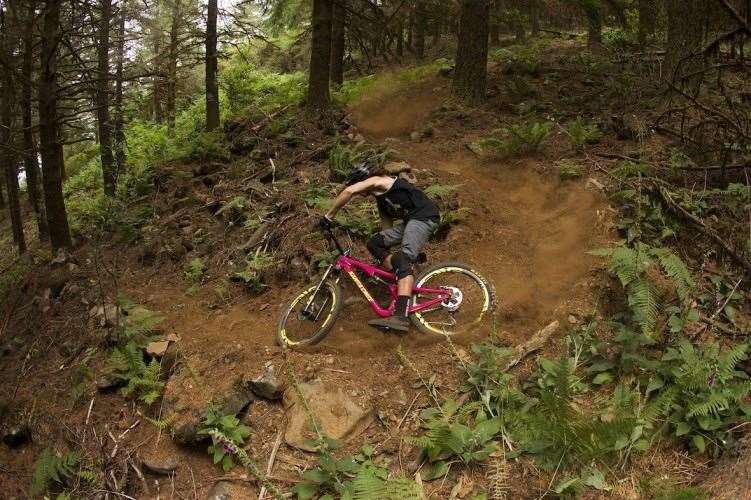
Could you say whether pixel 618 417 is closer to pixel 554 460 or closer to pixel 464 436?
pixel 554 460

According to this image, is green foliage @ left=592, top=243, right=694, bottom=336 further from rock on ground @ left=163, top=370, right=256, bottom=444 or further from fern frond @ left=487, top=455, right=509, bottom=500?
rock on ground @ left=163, top=370, right=256, bottom=444

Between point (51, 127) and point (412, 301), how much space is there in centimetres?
781

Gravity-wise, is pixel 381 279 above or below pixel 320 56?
below

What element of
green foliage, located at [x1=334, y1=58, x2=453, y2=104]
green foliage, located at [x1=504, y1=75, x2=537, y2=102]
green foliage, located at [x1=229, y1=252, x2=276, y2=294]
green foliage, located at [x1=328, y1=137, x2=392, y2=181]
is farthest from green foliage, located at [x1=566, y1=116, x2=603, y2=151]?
green foliage, located at [x1=334, y1=58, x2=453, y2=104]

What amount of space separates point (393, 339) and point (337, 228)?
8.20ft

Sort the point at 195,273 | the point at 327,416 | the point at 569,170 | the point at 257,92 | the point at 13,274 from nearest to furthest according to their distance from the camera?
the point at 327,416, the point at 569,170, the point at 195,273, the point at 13,274, the point at 257,92

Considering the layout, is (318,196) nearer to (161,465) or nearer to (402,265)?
(402,265)

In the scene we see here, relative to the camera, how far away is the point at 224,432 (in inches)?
211

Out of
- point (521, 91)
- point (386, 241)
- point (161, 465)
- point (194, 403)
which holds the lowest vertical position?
point (161, 465)

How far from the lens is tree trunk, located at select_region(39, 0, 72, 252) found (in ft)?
29.4

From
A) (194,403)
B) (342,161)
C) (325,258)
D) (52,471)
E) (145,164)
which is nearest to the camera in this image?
(52,471)

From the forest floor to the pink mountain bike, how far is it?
20 centimetres

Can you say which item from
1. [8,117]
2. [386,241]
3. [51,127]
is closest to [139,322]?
[386,241]

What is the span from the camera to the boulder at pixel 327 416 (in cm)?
521
